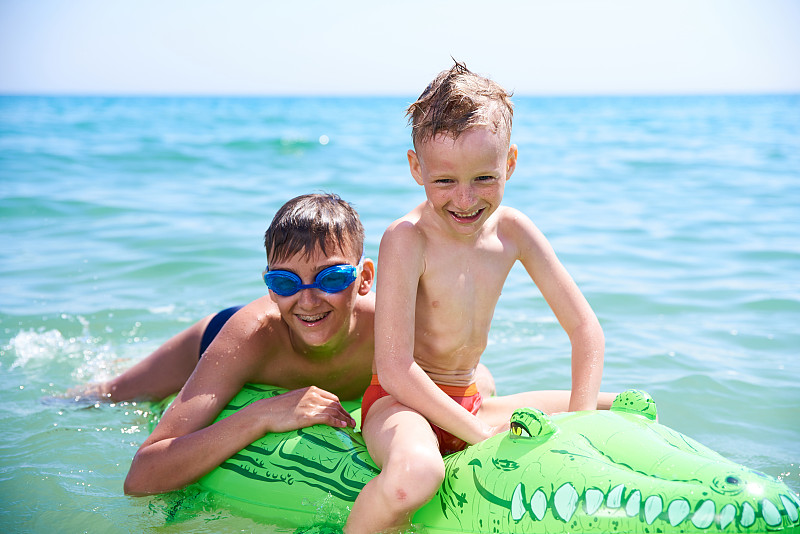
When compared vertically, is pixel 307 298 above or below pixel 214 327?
above

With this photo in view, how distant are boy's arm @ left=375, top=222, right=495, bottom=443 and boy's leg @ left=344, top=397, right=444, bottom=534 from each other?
100 mm

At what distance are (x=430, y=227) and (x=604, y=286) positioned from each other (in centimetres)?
431

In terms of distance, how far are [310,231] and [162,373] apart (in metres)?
1.79

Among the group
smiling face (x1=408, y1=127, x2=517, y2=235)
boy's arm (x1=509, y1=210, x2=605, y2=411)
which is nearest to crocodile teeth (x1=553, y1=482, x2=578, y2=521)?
boy's arm (x1=509, y1=210, x2=605, y2=411)

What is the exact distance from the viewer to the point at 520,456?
2.50 metres

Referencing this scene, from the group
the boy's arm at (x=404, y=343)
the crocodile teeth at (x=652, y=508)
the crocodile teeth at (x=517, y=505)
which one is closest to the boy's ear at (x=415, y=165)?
the boy's arm at (x=404, y=343)

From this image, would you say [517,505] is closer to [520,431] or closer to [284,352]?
[520,431]

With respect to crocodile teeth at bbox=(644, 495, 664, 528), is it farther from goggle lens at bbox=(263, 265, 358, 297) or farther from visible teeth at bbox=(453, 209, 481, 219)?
goggle lens at bbox=(263, 265, 358, 297)

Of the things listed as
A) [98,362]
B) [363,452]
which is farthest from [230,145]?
[363,452]

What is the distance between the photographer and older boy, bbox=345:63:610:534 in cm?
259

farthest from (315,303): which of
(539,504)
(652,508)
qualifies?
(652,508)

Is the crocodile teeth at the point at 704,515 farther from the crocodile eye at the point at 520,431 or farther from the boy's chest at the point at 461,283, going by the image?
the boy's chest at the point at 461,283

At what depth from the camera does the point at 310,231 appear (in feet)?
10.6

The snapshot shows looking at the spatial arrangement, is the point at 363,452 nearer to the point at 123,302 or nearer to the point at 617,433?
the point at 617,433
